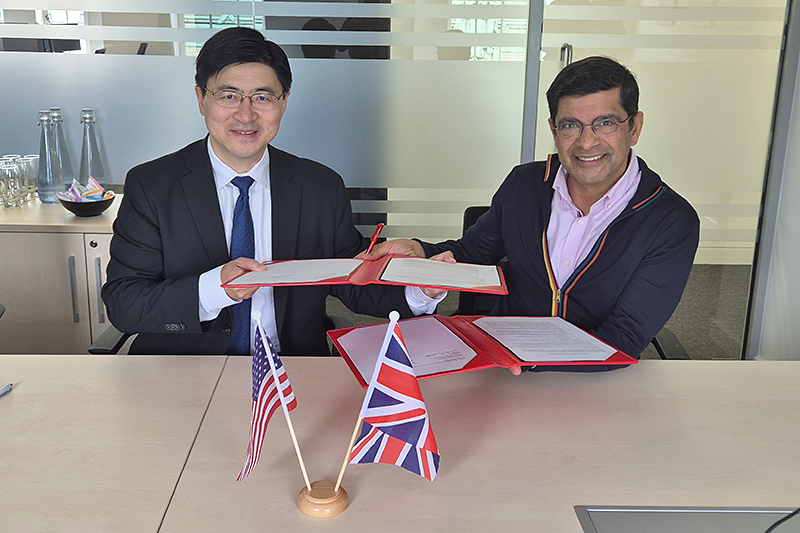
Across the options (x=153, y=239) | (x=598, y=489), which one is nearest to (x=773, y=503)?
(x=598, y=489)

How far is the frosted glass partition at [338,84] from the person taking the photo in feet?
10.1

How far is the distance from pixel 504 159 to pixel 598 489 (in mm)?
2275

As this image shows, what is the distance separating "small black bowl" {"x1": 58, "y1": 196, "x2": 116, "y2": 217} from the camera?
2.81 metres

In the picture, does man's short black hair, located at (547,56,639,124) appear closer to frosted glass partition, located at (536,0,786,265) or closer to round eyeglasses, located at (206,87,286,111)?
round eyeglasses, located at (206,87,286,111)

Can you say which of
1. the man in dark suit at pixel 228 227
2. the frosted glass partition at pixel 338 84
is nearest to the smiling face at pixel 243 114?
the man in dark suit at pixel 228 227

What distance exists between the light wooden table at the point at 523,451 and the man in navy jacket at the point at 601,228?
0.23 m

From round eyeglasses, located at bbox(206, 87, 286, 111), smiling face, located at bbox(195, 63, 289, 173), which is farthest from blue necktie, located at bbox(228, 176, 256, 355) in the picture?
round eyeglasses, located at bbox(206, 87, 286, 111)

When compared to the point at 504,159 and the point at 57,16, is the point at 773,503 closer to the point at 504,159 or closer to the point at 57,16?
the point at 504,159

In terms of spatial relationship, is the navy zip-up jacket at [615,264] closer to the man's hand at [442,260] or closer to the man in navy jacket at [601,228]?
the man in navy jacket at [601,228]

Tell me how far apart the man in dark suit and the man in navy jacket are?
0.28 m

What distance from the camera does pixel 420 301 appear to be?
6.38ft

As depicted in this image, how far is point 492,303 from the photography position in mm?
2439

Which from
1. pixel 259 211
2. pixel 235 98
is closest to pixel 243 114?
pixel 235 98

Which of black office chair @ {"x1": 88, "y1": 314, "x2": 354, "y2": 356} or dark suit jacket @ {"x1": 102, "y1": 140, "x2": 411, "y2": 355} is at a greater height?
dark suit jacket @ {"x1": 102, "y1": 140, "x2": 411, "y2": 355}
